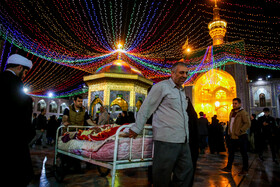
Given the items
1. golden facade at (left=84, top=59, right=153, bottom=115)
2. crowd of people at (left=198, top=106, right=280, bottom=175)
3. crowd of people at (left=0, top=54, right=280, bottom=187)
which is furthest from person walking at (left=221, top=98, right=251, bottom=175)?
golden facade at (left=84, top=59, right=153, bottom=115)

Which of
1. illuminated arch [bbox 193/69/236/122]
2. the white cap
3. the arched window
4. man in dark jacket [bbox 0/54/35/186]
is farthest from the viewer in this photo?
the arched window

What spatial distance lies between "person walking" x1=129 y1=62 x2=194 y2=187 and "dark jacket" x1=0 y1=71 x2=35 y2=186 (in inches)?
44.2

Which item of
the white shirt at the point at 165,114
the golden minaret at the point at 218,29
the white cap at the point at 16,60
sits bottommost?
the white shirt at the point at 165,114

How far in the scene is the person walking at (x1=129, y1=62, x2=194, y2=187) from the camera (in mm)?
2098

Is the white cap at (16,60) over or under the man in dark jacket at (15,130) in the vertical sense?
over

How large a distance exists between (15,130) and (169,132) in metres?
1.53

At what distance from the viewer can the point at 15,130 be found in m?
1.63

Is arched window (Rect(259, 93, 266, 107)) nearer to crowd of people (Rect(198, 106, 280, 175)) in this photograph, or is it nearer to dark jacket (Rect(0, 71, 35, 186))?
crowd of people (Rect(198, 106, 280, 175))

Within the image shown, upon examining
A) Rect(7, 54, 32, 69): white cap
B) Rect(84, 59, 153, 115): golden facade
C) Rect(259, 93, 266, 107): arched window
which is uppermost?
Rect(259, 93, 266, 107): arched window

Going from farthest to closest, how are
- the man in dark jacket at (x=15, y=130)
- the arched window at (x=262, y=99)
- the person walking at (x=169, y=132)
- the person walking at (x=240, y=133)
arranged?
the arched window at (x=262, y=99)
the person walking at (x=240, y=133)
the person walking at (x=169, y=132)
the man in dark jacket at (x=15, y=130)

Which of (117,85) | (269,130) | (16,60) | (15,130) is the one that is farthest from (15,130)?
(117,85)

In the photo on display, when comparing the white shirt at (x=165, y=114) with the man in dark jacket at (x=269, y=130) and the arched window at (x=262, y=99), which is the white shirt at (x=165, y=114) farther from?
the arched window at (x=262, y=99)

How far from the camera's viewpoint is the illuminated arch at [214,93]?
21984 millimetres

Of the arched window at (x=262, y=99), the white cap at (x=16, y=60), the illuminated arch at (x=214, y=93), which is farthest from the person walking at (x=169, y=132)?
the arched window at (x=262, y=99)
